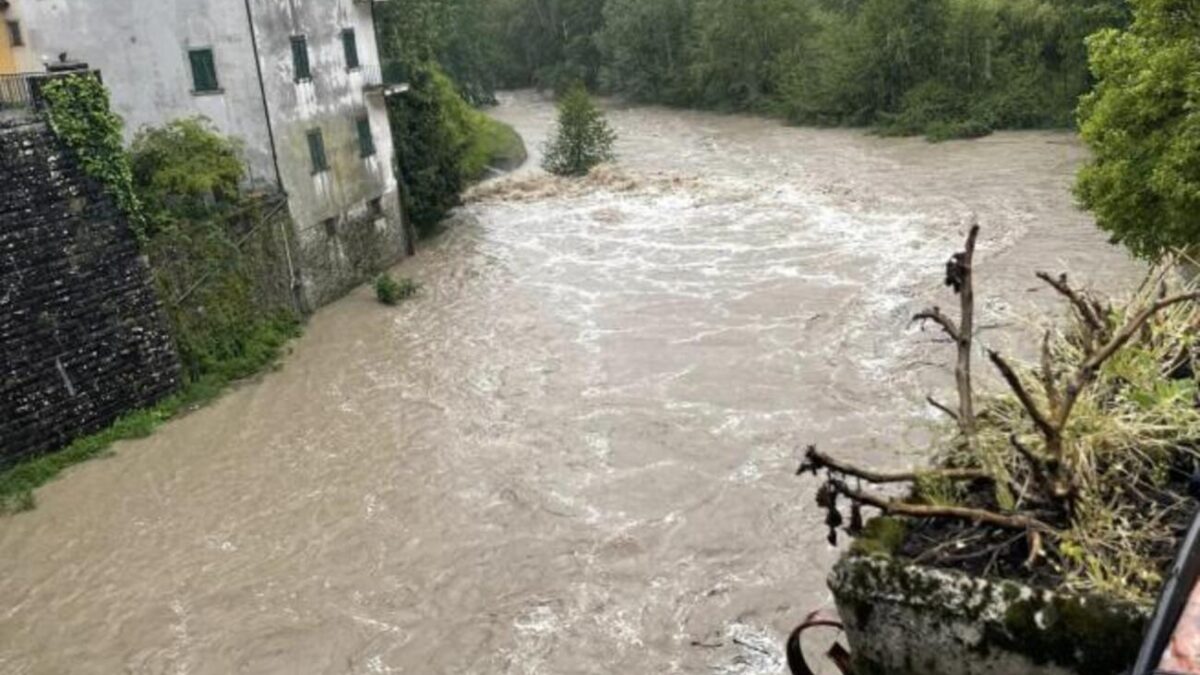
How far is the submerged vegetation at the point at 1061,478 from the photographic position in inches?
194

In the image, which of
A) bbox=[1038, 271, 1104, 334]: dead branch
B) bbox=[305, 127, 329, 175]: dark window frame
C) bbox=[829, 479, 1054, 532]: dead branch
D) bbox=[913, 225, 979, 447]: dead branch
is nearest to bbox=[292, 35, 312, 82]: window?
bbox=[305, 127, 329, 175]: dark window frame

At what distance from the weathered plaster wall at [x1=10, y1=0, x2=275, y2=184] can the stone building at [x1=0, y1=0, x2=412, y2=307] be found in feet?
0.07

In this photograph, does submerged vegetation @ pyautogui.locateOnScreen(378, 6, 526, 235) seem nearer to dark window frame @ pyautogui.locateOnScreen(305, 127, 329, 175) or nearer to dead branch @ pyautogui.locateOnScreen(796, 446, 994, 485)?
dark window frame @ pyautogui.locateOnScreen(305, 127, 329, 175)

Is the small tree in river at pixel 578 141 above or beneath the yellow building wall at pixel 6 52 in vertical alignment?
beneath

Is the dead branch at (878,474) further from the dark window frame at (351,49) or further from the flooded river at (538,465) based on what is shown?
the dark window frame at (351,49)

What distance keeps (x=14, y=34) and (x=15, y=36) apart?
0.16ft

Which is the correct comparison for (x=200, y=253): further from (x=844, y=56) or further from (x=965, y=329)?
(x=844, y=56)

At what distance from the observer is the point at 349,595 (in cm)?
1426

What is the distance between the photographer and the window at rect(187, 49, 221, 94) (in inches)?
957

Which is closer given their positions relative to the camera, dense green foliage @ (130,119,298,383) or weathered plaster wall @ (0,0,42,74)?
dense green foliage @ (130,119,298,383)

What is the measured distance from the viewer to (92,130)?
19875 millimetres

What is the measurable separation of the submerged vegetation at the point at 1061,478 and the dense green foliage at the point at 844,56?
28.8 metres

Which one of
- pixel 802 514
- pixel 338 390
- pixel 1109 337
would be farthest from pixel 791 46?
pixel 1109 337

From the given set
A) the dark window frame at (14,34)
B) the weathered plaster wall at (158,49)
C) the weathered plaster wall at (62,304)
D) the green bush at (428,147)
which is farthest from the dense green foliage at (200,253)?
the green bush at (428,147)
